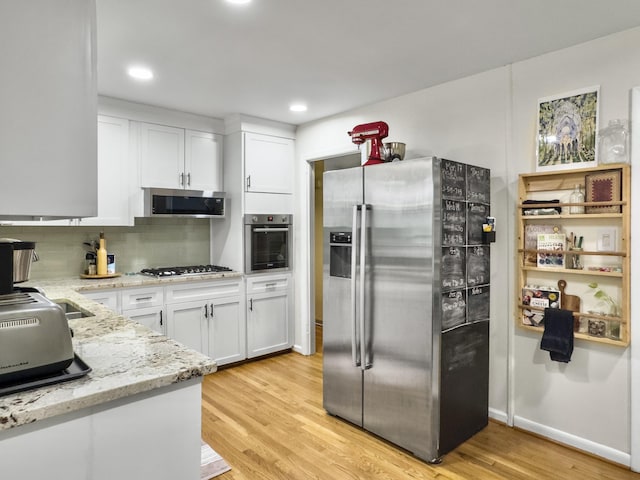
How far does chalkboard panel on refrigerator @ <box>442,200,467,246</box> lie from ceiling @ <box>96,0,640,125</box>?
968 mm

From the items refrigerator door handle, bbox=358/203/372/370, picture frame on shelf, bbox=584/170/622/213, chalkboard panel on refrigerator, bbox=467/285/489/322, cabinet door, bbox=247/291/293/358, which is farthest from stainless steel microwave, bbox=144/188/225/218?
picture frame on shelf, bbox=584/170/622/213

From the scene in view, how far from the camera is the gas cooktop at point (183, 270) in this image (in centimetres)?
375

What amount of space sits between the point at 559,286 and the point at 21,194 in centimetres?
278

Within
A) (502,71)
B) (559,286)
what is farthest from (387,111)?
(559,286)

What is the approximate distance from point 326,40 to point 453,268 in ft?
5.06

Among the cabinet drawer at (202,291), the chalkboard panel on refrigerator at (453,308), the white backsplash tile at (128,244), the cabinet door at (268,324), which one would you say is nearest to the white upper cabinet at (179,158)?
the white backsplash tile at (128,244)

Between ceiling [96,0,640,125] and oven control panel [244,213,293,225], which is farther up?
ceiling [96,0,640,125]

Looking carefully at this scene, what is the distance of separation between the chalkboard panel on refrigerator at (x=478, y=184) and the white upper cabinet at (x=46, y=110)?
7.13 feet

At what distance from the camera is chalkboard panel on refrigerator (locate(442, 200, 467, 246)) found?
240cm

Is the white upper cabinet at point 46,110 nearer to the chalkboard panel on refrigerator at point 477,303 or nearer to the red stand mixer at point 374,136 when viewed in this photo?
the red stand mixer at point 374,136

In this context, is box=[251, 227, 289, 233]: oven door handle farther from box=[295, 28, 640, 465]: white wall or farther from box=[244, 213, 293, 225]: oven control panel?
box=[295, 28, 640, 465]: white wall

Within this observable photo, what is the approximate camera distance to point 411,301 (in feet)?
8.05

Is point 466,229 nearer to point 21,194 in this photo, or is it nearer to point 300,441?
point 300,441

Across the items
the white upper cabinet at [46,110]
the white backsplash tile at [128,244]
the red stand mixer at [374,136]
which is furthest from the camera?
the white backsplash tile at [128,244]
